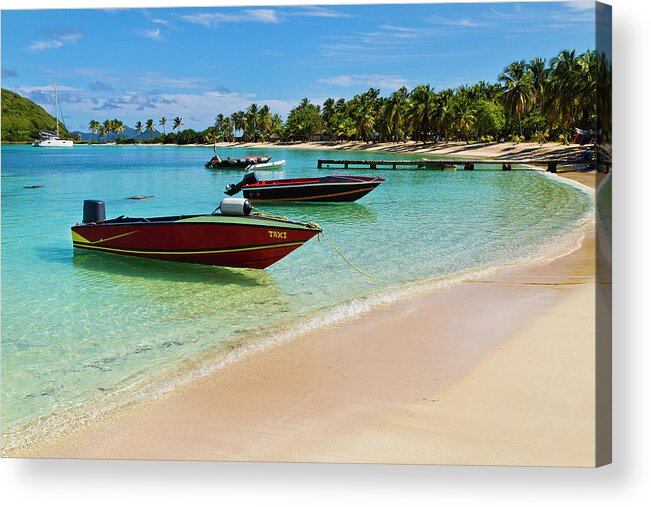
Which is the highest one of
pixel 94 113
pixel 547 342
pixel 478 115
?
pixel 478 115

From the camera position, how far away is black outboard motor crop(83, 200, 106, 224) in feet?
24.9

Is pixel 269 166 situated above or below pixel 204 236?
above

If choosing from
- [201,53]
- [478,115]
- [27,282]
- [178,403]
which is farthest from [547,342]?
[478,115]

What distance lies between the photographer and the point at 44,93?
17.2 ft

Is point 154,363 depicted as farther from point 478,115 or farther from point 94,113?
point 478,115

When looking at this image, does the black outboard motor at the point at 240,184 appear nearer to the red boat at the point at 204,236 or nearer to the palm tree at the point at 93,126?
the red boat at the point at 204,236

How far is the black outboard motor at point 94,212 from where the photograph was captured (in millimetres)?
7598

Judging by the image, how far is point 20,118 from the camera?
5051 millimetres

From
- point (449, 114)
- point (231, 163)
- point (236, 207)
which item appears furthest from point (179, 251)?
point (449, 114)

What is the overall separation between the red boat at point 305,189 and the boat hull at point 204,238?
22.0 feet

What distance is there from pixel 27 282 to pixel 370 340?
14.4 feet

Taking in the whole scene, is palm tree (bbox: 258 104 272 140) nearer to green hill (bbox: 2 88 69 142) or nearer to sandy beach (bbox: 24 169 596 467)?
green hill (bbox: 2 88 69 142)

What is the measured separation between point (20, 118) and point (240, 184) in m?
8.61

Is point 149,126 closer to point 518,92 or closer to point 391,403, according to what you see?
point 391,403
